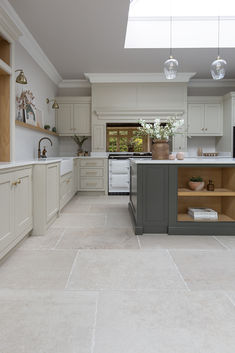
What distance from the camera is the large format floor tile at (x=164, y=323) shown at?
1.23m

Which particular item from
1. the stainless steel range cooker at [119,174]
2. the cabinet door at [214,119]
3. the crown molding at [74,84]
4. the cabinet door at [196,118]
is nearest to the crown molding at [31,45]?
the crown molding at [74,84]

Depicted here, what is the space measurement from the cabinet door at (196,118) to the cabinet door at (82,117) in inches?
91.3

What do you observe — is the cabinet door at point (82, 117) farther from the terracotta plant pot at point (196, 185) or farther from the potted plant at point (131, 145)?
the terracotta plant pot at point (196, 185)

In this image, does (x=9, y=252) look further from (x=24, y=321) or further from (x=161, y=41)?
(x=161, y=41)

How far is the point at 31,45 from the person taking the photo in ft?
14.8

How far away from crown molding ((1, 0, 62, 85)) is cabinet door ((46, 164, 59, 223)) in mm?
1590

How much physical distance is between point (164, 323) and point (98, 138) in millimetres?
5335

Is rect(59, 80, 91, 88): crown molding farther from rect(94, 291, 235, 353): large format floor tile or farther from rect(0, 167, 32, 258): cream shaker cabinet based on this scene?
rect(94, 291, 235, 353): large format floor tile

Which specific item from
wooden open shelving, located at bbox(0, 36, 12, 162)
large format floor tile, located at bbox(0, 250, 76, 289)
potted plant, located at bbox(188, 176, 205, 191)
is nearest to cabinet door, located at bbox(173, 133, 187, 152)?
potted plant, located at bbox(188, 176, 205, 191)

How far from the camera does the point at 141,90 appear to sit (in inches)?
251

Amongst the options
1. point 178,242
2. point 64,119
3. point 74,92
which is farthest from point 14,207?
point 74,92

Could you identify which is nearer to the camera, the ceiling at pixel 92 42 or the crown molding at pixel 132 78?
the ceiling at pixel 92 42

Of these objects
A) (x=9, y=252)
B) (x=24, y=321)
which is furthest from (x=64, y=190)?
(x=24, y=321)

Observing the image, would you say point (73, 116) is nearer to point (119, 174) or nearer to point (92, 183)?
point (92, 183)
